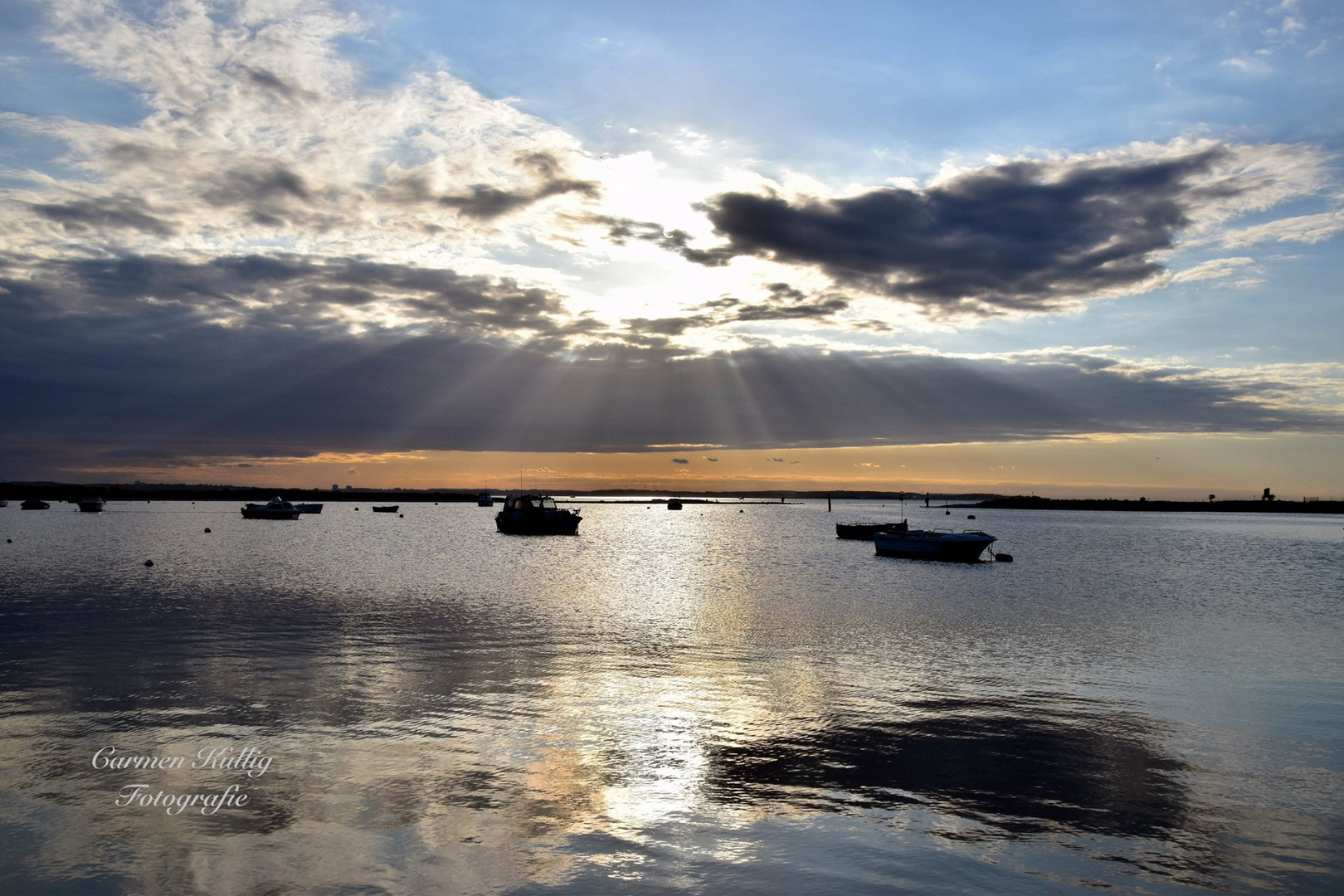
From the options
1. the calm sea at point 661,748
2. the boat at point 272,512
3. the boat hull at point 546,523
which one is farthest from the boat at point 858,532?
the boat at point 272,512

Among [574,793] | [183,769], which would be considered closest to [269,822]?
[183,769]

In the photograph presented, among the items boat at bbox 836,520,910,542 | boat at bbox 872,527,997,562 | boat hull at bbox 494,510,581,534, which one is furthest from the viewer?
boat hull at bbox 494,510,581,534

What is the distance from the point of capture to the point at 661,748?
15445 millimetres

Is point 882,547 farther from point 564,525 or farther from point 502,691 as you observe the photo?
point 502,691

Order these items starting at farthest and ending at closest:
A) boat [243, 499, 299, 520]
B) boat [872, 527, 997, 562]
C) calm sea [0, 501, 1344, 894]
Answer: boat [243, 499, 299, 520] → boat [872, 527, 997, 562] → calm sea [0, 501, 1344, 894]

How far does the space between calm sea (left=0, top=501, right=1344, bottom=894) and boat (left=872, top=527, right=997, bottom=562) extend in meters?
31.5

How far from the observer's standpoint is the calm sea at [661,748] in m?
10.5

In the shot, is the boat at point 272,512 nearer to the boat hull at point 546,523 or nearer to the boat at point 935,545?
the boat hull at point 546,523

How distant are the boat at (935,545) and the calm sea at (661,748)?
1241 inches

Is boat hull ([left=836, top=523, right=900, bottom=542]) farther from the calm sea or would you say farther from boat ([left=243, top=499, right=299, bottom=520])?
boat ([left=243, top=499, right=299, bottom=520])

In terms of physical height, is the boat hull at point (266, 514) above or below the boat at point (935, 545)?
below

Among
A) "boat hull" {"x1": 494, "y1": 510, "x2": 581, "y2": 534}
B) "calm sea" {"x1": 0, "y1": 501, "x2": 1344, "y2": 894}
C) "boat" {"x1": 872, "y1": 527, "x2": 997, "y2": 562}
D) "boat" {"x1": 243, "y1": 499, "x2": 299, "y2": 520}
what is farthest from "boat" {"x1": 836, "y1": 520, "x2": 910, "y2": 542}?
"boat" {"x1": 243, "y1": 499, "x2": 299, "y2": 520}

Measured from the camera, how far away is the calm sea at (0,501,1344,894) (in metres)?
10.5

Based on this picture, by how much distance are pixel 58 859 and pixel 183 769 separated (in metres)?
3.59
